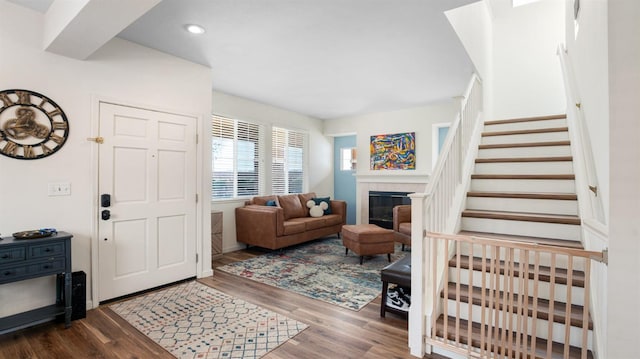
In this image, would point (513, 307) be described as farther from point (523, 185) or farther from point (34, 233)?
point (34, 233)

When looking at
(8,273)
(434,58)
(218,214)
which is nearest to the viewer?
(8,273)

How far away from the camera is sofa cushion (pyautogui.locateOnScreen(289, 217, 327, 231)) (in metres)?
5.21

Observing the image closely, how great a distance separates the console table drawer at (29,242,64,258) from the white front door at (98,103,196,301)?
0.45m

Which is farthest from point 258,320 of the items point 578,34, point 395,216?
point 578,34

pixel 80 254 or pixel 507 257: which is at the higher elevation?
pixel 507 257

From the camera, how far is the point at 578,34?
2.96m

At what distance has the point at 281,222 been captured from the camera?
4711mm

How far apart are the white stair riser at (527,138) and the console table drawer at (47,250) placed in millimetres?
4401

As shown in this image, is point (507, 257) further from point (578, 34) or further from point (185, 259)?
point (185, 259)

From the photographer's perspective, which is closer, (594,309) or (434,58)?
(594,309)

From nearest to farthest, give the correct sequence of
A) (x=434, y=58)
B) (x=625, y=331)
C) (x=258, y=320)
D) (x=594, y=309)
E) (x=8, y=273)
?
(x=625, y=331), (x=594, y=309), (x=8, y=273), (x=258, y=320), (x=434, y=58)

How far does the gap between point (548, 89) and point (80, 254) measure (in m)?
6.40

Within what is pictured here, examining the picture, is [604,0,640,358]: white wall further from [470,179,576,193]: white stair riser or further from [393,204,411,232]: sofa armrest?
[393,204,411,232]: sofa armrest

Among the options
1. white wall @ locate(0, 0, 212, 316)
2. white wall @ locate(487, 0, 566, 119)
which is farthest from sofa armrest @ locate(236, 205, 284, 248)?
white wall @ locate(487, 0, 566, 119)
